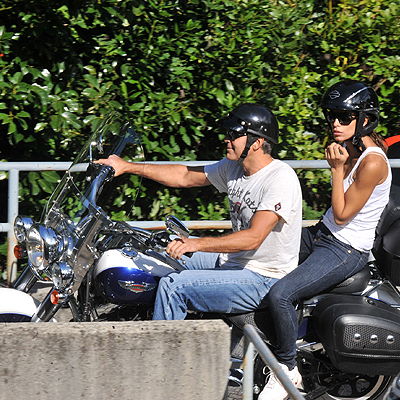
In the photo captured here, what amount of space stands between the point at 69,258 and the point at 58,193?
0.34 meters

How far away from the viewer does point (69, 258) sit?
2680 millimetres

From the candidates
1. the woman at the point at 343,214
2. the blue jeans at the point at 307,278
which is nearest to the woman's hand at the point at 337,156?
the woman at the point at 343,214

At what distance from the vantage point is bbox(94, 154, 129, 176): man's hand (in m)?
2.84

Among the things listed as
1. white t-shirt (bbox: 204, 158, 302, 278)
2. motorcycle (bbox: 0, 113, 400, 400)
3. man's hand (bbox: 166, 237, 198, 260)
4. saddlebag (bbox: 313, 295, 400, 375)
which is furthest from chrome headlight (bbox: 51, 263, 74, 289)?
saddlebag (bbox: 313, 295, 400, 375)

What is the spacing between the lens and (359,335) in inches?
115

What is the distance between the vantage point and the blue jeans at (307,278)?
9.38 ft

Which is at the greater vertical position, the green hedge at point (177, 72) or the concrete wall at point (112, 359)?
the green hedge at point (177, 72)

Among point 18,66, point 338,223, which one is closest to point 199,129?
point 18,66

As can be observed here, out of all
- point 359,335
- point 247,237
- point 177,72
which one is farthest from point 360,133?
point 177,72

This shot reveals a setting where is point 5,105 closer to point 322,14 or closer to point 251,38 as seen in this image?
point 251,38

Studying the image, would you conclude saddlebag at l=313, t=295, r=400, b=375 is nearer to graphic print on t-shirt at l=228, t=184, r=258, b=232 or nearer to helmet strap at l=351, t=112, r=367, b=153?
graphic print on t-shirt at l=228, t=184, r=258, b=232

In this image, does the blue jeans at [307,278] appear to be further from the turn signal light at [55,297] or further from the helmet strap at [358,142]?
the turn signal light at [55,297]

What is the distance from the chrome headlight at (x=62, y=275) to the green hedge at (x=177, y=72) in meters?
1.74

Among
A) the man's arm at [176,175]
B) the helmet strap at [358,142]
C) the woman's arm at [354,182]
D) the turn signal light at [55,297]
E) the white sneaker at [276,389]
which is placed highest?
the helmet strap at [358,142]
